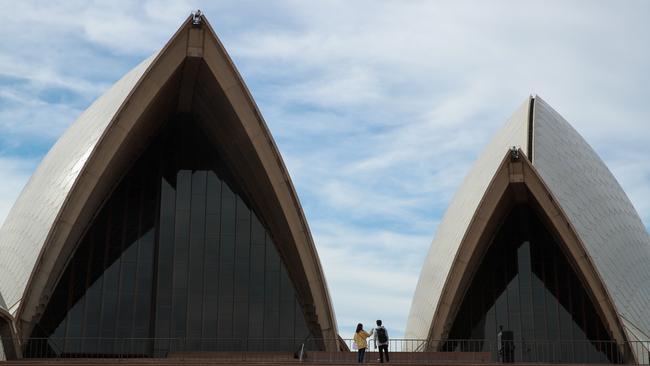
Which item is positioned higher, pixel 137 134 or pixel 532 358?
pixel 137 134

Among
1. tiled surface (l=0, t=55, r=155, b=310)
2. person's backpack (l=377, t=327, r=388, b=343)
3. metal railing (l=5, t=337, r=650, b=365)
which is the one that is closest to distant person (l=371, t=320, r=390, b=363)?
person's backpack (l=377, t=327, r=388, b=343)

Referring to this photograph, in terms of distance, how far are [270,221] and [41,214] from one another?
6943 mm

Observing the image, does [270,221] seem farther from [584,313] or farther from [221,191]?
[584,313]

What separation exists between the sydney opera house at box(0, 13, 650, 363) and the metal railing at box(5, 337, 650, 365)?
0.06m

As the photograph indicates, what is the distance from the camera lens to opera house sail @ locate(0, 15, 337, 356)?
3103 cm

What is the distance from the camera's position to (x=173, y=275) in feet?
107

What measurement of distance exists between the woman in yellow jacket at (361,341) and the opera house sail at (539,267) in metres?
6.47

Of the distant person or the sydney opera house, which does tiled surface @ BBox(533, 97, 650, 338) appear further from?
the distant person

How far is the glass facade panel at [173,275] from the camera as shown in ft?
104

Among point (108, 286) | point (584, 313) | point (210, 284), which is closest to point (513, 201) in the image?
point (584, 313)

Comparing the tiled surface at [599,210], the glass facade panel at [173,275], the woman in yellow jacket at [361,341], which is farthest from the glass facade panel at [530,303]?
the woman in yellow jacket at [361,341]

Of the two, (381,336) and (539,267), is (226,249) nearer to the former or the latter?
(381,336)

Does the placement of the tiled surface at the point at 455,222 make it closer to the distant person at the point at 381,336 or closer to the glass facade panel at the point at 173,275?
the glass facade panel at the point at 173,275

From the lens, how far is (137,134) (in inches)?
1276
